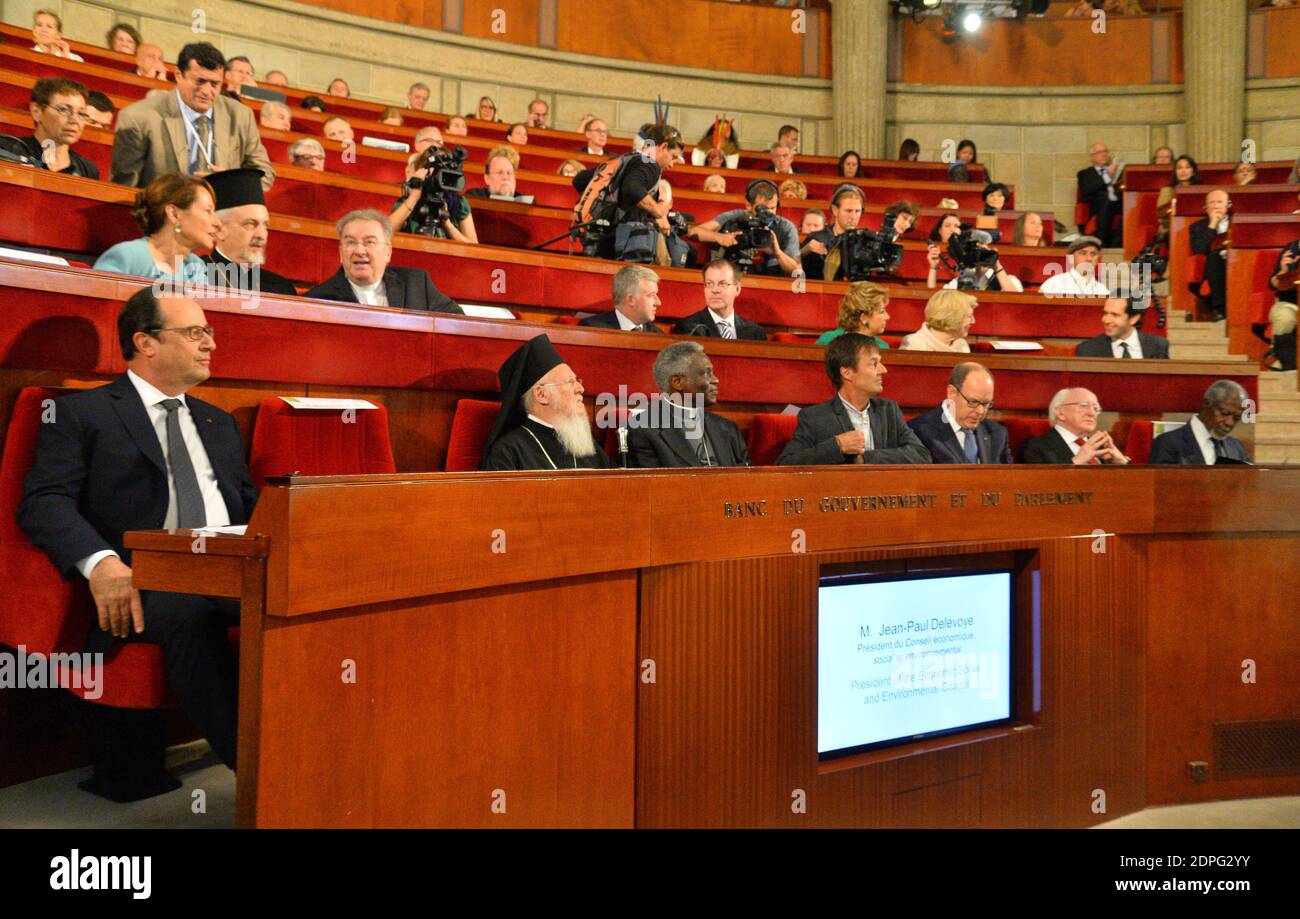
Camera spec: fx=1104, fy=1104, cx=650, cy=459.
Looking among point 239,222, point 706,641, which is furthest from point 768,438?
point 239,222

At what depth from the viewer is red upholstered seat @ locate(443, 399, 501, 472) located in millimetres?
1967

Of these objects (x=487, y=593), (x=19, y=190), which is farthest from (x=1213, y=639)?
(x=19, y=190)

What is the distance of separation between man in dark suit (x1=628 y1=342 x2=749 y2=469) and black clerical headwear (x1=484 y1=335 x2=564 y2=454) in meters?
0.26

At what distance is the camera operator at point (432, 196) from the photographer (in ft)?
10.3

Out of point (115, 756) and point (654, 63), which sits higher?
point (654, 63)

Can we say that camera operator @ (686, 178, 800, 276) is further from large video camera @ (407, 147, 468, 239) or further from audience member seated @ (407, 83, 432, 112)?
audience member seated @ (407, 83, 432, 112)

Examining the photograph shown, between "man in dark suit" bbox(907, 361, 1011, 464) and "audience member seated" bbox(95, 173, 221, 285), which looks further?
"man in dark suit" bbox(907, 361, 1011, 464)

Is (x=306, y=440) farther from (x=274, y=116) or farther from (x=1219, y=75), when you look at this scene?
(x=1219, y=75)

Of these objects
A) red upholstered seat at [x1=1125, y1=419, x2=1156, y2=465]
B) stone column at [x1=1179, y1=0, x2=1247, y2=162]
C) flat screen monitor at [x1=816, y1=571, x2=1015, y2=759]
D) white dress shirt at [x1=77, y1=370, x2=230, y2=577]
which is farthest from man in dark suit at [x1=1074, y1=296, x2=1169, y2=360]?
stone column at [x1=1179, y1=0, x2=1247, y2=162]

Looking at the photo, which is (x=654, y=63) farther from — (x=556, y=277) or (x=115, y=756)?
(x=115, y=756)

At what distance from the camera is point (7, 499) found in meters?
1.41

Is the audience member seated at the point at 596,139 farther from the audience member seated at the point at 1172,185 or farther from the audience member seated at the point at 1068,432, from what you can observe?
the audience member seated at the point at 1068,432

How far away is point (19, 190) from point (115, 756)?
3.71 ft

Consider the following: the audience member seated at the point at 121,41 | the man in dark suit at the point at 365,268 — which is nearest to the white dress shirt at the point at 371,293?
the man in dark suit at the point at 365,268
